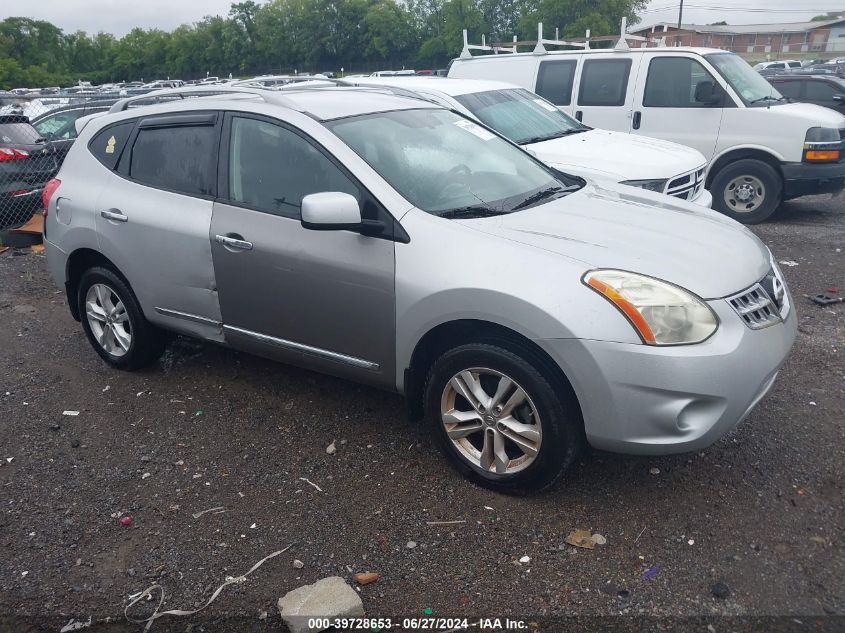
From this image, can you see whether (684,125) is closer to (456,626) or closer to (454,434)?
(454,434)

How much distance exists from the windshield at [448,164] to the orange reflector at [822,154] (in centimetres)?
517

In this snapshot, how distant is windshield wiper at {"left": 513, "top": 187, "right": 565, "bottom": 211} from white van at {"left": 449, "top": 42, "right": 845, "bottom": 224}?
17.6ft

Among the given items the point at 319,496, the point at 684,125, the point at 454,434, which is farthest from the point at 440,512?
the point at 684,125

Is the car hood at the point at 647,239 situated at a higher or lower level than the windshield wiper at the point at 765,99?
lower

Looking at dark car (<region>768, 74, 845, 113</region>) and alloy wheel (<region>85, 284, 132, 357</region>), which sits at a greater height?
dark car (<region>768, 74, 845, 113</region>)

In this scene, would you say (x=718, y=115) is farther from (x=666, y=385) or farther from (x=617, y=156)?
(x=666, y=385)

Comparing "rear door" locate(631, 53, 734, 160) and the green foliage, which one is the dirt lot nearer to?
"rear door" locate(631, 53, 734, 160)

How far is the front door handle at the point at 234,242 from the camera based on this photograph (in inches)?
156

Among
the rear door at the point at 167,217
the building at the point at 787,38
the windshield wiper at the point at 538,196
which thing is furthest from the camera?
the building at the point at 787,38

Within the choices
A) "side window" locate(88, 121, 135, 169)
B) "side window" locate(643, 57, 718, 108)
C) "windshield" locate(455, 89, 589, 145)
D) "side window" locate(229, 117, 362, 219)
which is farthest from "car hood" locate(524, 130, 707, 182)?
"side window" locate(88, 121, 135, 169)

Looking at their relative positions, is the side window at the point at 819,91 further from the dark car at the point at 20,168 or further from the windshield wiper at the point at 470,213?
the dark car at the point at 20,168

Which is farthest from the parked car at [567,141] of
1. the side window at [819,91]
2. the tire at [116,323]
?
the side window at [819,91]

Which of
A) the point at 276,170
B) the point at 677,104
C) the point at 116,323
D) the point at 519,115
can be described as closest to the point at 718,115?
the point at 677,104

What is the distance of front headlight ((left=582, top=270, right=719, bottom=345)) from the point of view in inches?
117
